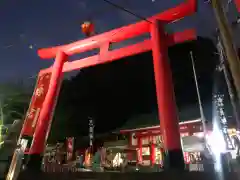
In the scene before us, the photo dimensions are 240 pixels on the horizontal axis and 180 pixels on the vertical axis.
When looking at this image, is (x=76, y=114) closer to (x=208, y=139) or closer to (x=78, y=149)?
(x=78, y=149)

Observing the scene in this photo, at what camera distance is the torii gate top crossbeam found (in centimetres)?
891

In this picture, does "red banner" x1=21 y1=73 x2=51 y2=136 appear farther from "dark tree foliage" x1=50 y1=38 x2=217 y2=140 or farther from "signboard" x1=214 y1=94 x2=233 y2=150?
"dark tree foliage" x1=50 y1=38 x2=217 y2=140

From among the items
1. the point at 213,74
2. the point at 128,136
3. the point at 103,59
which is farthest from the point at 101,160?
the point at 213,74

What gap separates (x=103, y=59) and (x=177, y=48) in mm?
14332

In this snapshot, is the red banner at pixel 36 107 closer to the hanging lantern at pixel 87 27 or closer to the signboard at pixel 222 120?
the hanging lantern at pixel 87 27

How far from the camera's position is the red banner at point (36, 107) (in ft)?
34.3

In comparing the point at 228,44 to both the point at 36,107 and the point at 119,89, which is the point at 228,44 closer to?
the point at 36,107

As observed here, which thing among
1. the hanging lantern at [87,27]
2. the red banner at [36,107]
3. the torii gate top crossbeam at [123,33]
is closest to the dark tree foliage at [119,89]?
the hanging lantern at [87,27]

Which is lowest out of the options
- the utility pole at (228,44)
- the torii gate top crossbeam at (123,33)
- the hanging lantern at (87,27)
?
the utility pole at (228,44)

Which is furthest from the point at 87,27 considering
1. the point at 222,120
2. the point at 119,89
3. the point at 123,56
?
the point at 119,89

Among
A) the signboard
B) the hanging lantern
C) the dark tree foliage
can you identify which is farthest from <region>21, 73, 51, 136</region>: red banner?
the dark tree foliage

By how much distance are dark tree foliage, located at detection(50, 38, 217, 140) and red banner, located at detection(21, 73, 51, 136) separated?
1177 centimetres

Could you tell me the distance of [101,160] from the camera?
49.9ft

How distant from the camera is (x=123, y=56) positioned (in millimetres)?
10008
